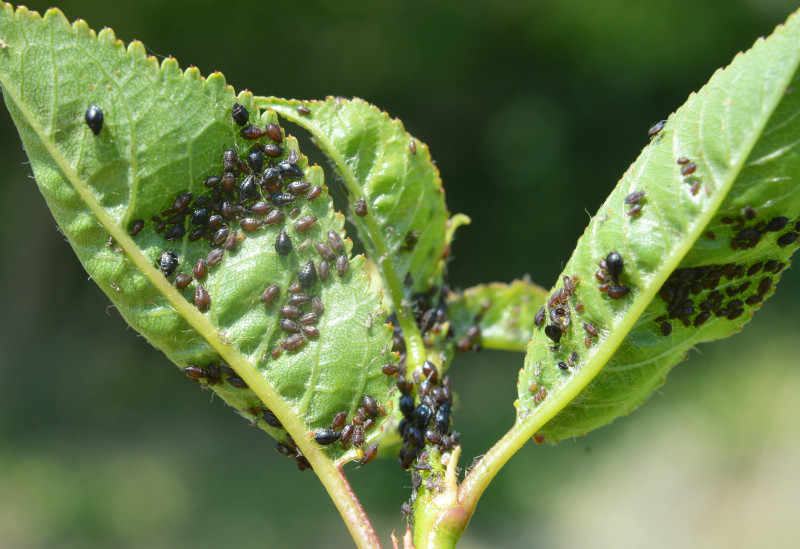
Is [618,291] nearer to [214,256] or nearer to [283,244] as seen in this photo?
[283,244]

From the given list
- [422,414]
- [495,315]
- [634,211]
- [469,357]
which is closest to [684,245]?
[634,211]

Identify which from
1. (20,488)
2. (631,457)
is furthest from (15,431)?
(631,457)

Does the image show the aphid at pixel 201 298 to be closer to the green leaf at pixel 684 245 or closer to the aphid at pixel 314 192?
the aphid at pixel 314 192

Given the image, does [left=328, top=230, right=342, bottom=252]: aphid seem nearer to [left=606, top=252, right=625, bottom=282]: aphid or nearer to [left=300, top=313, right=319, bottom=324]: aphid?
[left=300, top=313, right=319, bottom=324]: aphid

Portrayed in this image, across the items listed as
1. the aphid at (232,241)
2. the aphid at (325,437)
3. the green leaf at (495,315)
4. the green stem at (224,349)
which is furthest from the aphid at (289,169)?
the green leaf at (495,315)

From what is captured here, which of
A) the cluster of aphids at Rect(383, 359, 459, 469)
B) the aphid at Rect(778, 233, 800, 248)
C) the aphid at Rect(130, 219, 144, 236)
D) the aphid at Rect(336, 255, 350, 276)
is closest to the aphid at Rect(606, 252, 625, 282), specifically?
the aphid at Rect(778, 233, 800, 248)

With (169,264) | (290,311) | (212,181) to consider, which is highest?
(212,181)
